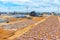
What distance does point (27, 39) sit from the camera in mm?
7648

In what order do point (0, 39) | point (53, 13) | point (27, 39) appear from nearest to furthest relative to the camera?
point (27, 39) < point (0, 39) < point (53, 13)

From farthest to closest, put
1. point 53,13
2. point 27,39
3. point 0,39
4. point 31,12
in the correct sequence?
point 53,13 < point 31,12 < point 0,39 < point 27,39

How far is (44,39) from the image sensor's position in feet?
25.5

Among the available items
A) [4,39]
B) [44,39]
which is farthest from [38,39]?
[4,39]

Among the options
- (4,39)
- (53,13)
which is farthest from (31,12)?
(4,39)

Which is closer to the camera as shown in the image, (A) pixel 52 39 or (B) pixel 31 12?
(A) pixel 52 39

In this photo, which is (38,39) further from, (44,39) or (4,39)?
(4,39)

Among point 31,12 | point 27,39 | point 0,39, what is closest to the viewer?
point 27,39

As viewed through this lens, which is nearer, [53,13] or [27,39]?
[27,39]

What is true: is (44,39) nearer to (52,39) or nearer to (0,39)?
(52,39)

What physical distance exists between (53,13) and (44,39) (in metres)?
40.7

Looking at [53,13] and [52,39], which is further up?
[52,39]

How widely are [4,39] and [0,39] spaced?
0.21 m

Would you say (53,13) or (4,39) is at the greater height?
(4,39)
